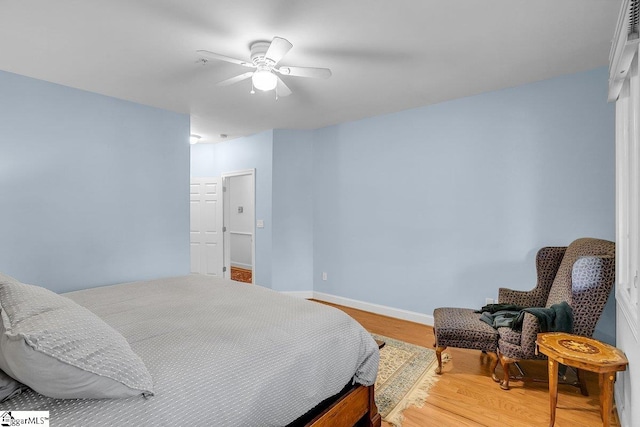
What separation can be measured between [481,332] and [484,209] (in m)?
1.43

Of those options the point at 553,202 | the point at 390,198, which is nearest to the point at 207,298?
the point at 390,198

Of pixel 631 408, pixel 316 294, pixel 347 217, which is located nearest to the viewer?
pixel 631 408

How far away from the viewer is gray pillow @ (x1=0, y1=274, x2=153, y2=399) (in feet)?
3.18

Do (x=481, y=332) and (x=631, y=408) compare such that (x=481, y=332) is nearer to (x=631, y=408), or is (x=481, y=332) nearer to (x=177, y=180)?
(x=631, y=408)

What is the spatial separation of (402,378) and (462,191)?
2.05m

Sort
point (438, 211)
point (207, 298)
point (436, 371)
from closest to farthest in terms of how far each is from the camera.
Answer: point (207, 298) → point (436, 371) → point (438, 211)

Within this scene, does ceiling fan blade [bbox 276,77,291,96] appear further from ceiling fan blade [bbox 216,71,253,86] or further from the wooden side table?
the wooden side table

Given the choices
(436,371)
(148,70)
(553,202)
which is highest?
(148,70)

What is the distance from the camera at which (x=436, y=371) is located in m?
2.65

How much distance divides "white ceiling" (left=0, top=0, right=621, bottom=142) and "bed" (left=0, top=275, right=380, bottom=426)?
6.00 feet

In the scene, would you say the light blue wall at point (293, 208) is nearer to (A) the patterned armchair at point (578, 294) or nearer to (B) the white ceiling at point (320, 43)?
(B) the white ceiling at point (320, 43)

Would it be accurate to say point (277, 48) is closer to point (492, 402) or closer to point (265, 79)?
point (265, 79)

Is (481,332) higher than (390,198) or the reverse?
the reverse

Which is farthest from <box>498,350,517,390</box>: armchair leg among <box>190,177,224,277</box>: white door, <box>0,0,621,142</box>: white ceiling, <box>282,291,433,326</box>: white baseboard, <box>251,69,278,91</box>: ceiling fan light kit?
<box>190,177,224,277</box>: white door
